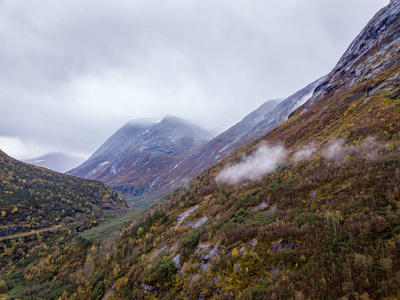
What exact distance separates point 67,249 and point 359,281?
3985 cm

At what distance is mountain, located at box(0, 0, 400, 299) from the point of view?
5.95 metres

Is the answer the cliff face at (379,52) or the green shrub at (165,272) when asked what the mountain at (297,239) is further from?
the cliff face at (379,52)

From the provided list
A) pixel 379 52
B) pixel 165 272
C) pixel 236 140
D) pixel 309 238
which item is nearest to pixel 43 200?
pixel 165 272

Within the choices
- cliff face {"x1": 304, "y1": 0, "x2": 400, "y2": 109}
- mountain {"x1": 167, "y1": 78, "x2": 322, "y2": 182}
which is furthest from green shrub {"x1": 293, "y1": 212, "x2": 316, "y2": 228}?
mountain {"x1": 167, "y1": 78, "x2": 322, "y2": 182}

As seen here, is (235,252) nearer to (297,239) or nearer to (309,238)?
(297,239)

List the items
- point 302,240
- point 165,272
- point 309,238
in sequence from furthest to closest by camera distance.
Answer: point 165,272 < point 302,240 < point 309,238

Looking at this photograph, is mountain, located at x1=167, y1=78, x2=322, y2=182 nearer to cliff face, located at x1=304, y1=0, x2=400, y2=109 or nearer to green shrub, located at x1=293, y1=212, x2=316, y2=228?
cliff face, located at x1=304, y1=0, x2=400, y2=109

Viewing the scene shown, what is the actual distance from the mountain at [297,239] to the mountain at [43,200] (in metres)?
33.7

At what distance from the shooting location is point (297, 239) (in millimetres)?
8273

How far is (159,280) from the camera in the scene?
11.4 metres

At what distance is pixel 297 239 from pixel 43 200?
79.9 metres

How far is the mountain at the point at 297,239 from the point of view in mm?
5949

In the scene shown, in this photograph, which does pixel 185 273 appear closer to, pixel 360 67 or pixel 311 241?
pixel 311 241

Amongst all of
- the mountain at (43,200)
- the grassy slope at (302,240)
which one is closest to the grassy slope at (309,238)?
the grassy slope at (302,240)
